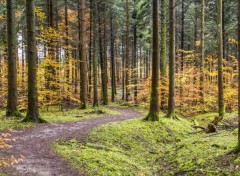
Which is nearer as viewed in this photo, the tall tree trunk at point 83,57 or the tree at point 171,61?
the tree at point 171,61

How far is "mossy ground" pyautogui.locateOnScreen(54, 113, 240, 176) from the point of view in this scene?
7.21 meters

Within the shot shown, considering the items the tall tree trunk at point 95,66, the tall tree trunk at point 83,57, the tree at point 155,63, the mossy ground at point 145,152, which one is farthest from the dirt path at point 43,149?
the tall tree trunk at point 95,66

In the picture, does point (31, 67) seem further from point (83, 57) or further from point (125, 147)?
point (83, 57)

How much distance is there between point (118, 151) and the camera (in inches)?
375

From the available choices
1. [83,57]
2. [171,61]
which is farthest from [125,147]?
[83,57]

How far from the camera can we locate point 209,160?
7.65m

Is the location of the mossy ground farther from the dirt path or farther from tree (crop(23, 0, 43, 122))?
tree (crop(23, 0, 43, 122))

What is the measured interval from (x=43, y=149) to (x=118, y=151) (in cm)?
266

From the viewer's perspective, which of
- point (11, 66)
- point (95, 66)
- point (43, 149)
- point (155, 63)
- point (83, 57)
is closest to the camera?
point (43, 149)

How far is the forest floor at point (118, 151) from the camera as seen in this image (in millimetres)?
6922

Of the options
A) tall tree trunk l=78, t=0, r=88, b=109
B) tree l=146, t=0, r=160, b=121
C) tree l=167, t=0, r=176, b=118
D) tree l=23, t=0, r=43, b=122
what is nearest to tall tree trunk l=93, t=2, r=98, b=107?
tall tree trunk l=78, t=0, r=88, b=109

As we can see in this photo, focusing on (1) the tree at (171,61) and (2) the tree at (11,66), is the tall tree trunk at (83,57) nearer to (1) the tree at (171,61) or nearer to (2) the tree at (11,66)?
(2) the tree at (11,66)

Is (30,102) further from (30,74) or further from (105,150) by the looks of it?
(105,150)

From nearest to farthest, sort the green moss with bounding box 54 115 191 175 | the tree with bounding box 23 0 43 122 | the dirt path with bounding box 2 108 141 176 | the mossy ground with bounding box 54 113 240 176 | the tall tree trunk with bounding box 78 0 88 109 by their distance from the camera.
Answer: the dirt path with bounding box 2 108 141 176
the mossy ground with bounding box 54 113 240 176
the green moss with bounding box 54 115 191 175
the tree with bounding box 23 0 43 122
the tall tree trunk with bounding box 78 0 88 109
